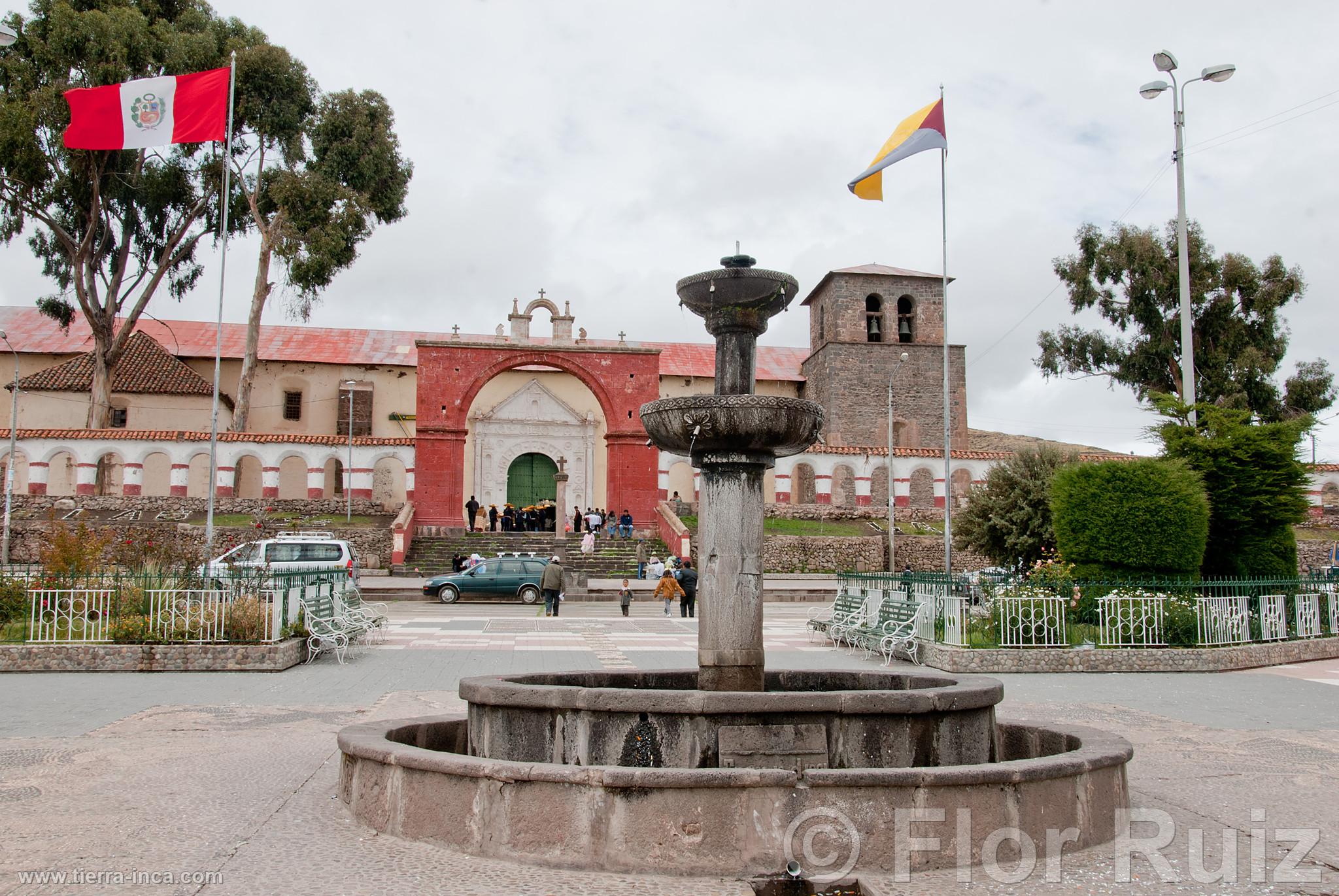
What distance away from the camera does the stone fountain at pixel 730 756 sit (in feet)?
15.6

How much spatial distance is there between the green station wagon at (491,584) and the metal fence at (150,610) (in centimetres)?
1286

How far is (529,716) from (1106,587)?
453 inches

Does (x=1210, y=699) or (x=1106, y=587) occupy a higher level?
(x=1106, y=587)

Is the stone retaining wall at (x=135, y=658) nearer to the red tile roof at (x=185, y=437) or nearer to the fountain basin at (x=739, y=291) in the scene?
the fountain basin at (x=739, y=291)

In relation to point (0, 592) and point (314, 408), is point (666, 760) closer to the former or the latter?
point (0, 592)

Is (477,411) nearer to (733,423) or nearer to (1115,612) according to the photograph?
(1115,612)

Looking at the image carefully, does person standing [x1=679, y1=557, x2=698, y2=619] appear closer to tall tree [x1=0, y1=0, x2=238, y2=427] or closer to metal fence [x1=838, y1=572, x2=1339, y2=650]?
metal fence [x1=838, y1=572, x2=1339, y2=650]

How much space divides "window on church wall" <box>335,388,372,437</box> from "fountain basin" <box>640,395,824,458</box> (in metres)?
43.0

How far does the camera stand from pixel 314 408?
48.2m

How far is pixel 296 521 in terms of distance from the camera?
32.8 meters

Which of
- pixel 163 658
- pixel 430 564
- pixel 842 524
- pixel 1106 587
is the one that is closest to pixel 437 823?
pixel 163 658

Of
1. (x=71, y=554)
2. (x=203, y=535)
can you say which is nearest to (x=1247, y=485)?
(x=71, y=554)

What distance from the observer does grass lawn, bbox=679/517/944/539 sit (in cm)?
3603

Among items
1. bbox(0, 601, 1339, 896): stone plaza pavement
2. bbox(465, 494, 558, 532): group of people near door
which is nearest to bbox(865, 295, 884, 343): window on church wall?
bbox(465, 494, 558, 532): group of people near door
